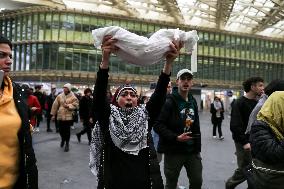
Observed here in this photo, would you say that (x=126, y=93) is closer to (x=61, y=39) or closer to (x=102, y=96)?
(x=102, y=96)

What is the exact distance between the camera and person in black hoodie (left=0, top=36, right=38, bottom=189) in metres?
2.58

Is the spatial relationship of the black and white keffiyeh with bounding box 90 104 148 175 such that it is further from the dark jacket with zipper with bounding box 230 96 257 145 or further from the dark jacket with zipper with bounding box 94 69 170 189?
the dark jacket with zipper with bounding box 230 96 257 145

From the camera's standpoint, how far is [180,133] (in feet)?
15.6

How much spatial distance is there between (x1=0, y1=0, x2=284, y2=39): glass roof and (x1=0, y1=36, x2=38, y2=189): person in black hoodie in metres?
39.8

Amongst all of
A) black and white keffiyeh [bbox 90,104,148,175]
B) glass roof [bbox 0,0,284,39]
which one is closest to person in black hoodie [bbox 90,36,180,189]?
black and white keffiyeh [bbox 90,104,148,175]

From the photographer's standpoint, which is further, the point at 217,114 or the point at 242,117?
the point at 217,114

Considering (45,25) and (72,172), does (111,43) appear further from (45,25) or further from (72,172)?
(45,25)

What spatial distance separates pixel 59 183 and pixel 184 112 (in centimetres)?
270

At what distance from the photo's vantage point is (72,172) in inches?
293

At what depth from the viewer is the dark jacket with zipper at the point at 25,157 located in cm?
264

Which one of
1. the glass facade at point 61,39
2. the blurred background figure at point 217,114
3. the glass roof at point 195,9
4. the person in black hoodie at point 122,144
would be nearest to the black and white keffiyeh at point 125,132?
the person in black hoodie at point 122,144

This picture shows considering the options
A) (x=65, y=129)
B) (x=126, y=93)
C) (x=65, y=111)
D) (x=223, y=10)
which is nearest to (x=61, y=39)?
(x=223, y=10)

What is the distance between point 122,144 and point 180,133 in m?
1.69

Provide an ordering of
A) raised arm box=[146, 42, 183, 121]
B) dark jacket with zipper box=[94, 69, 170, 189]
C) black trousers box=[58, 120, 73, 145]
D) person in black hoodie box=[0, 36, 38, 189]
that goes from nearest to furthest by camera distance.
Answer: person in black hoodie box=[0, 36, 38, 189] → dark jacket with zipper box=[94, 69, 170, 189] → raised arm box=[146, 42, 183, 121] → black trousers box=[58, 120, 73, 145]
